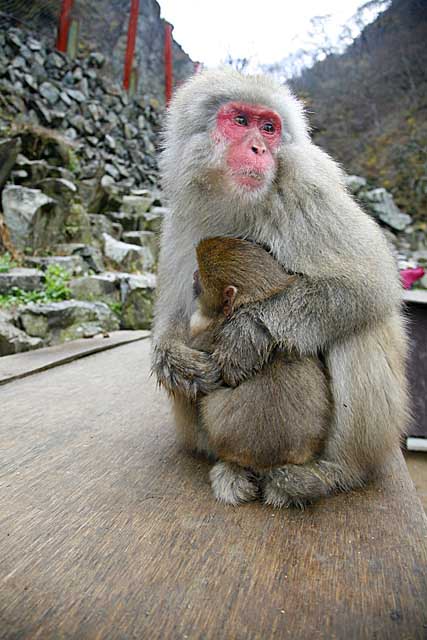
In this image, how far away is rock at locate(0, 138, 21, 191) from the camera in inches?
261

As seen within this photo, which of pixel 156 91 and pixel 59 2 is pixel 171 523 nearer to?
pixel 59 2

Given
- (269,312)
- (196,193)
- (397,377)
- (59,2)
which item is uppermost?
(59,2)

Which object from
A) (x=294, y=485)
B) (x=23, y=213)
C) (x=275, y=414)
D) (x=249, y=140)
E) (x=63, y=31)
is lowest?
(x=294, y=485)

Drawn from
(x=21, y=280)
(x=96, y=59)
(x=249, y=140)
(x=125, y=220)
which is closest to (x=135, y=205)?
(x=125, y=220)

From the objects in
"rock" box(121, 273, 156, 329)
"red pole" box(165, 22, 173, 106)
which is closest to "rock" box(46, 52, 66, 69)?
"red pole" box(165, 22, 173, 106)

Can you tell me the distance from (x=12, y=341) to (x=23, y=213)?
113 inches

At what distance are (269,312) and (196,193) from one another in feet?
1.40

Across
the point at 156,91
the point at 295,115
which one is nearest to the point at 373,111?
the point at 156,91

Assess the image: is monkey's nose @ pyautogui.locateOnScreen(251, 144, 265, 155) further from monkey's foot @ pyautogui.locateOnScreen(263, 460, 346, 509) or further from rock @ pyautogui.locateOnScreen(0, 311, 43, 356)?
rock @ pyautogui.locateOnScreen(0, 311, 43, 356)

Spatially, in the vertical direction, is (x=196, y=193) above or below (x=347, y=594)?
above

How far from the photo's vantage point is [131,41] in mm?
A: 14000

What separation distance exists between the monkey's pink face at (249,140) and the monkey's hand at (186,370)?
0.47 m

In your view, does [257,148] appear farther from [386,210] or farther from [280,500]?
[386,210]

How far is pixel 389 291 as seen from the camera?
4.81ft
